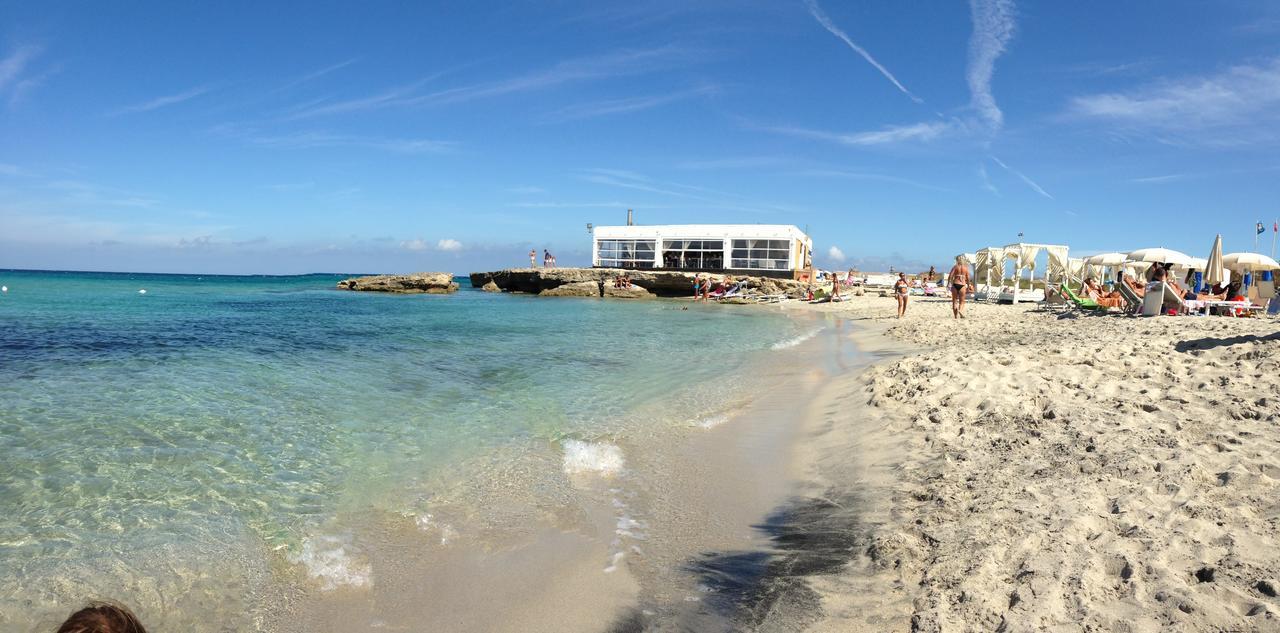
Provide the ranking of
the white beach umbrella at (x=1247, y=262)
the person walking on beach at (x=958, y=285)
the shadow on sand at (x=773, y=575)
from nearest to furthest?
the shadow on sand at (x=773, y=575) → the person walking on beach at (x=958, y=285) → the white beach umbrella at (x=1247, y=262)

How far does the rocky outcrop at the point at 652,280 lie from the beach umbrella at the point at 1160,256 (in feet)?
66.2

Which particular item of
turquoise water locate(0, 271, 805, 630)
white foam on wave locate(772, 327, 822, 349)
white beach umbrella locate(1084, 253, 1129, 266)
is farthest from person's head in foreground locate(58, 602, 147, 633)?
white beach umbrella locate(1084, 253, 1129, 266)

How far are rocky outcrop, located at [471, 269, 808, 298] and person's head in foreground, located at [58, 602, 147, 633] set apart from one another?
39.4 metres

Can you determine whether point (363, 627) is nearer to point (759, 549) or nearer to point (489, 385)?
point (759, 549)

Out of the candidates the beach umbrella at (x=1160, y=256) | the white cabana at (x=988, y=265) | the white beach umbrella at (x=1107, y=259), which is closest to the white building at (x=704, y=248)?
the white cabana at (x=988, y=265)

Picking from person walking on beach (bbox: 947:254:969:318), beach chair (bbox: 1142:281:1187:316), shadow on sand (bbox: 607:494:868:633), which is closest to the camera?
shadow on sand (bbox: 607:494:868:633)

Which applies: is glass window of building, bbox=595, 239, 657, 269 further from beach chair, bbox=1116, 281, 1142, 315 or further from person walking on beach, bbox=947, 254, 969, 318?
beach chair, bbox=1116, 281, 1142, 315

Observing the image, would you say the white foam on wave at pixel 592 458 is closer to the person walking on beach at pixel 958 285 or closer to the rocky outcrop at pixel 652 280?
the person walking on beach at pixel 958 285

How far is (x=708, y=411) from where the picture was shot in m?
8.18

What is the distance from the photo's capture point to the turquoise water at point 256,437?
3963 mm

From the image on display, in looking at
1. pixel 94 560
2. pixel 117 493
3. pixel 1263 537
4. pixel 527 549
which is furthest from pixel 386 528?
pixel 1263 537

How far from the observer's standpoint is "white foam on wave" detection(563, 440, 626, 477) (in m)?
5.87

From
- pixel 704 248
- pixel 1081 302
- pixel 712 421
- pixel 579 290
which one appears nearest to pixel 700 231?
pixel 704 248

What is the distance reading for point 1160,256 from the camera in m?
21.0
